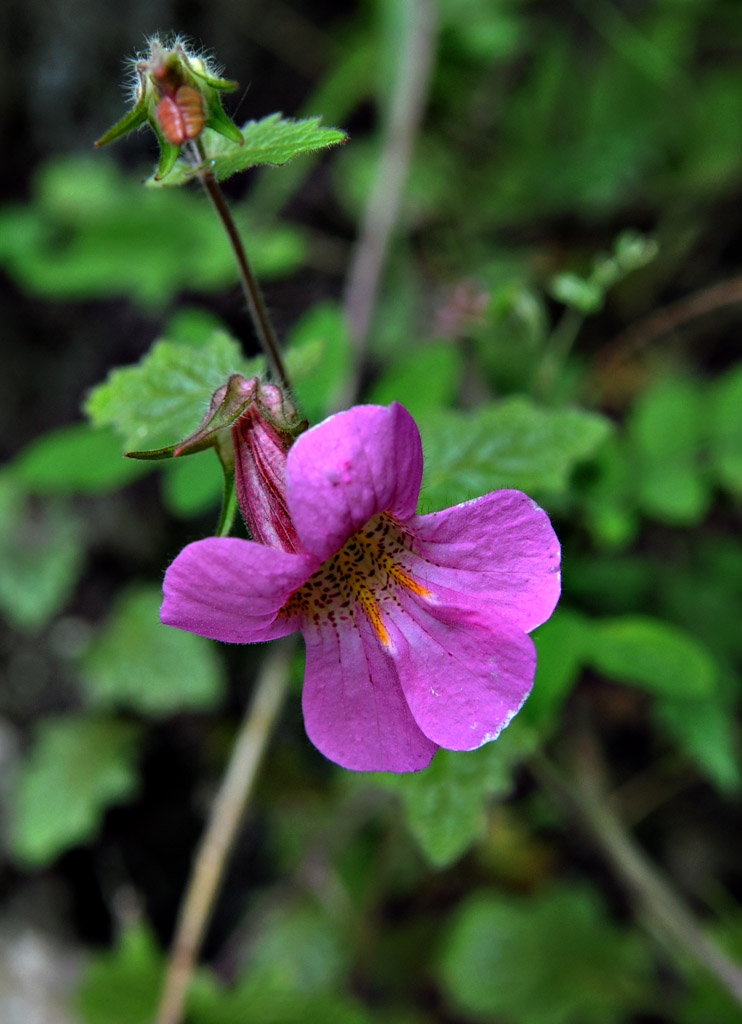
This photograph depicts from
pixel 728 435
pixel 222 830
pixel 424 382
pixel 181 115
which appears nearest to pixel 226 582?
pixel 181 115

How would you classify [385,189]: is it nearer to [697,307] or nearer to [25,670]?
[697,307]

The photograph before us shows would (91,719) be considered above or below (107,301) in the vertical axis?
below

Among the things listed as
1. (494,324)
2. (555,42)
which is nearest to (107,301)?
Result: (494,324)

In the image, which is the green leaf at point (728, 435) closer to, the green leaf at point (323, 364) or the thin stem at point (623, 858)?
the thin stem at point (623, 858)

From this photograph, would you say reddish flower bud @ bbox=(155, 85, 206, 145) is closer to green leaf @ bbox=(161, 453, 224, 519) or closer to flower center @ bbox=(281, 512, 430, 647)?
flower center @ bbox=(281, 512, 430, 647)

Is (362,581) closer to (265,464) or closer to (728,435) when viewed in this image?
(265,464)

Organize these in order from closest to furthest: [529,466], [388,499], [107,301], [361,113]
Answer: [388,499]
[529,466]
[107,301]
[361,113]

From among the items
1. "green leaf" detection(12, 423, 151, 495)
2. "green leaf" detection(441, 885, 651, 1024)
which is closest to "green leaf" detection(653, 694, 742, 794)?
"green leaf" detection(441, 885, 651, 1024)
